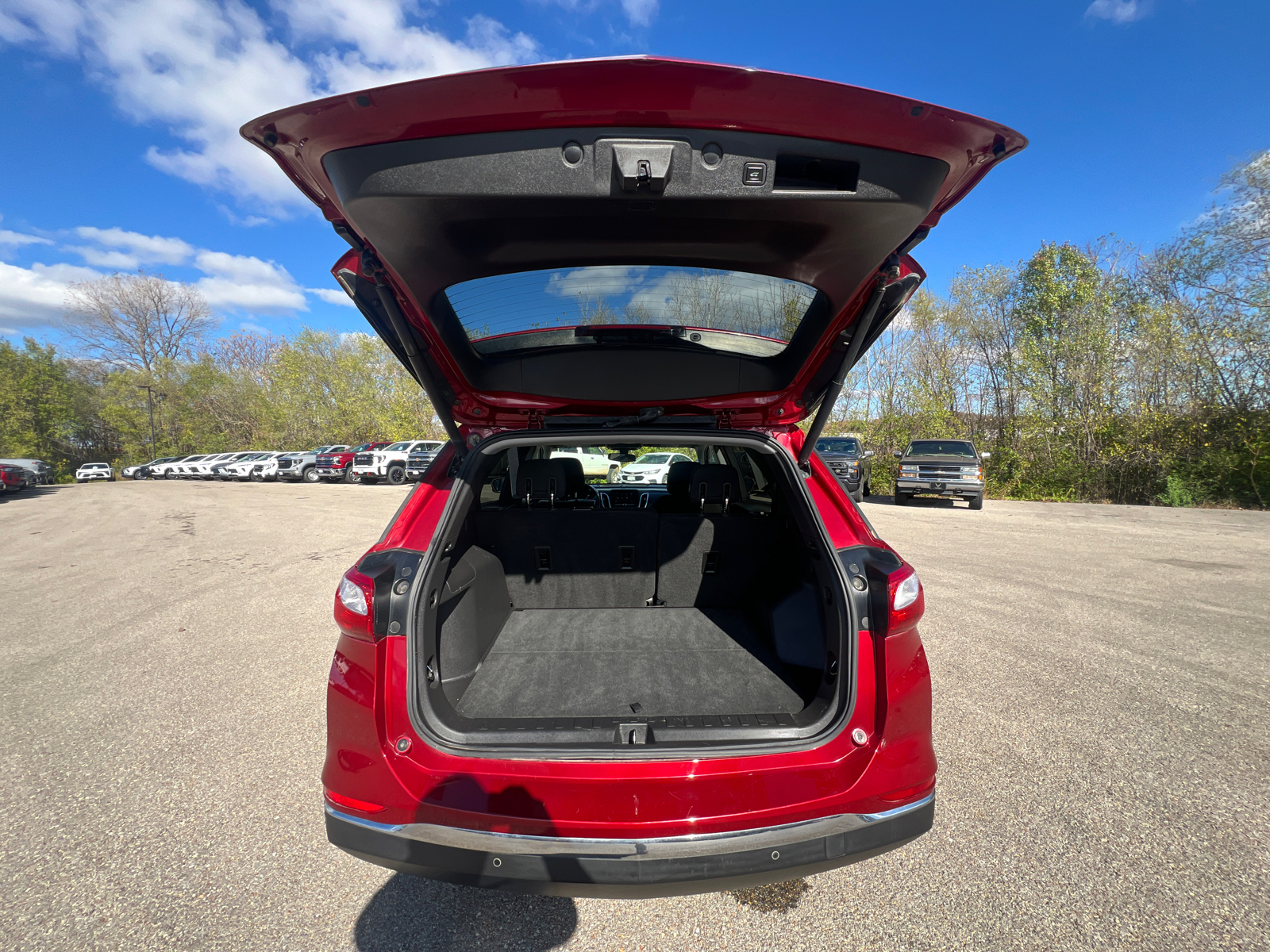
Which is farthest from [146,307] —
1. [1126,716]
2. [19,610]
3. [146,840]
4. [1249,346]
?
[1249,346]

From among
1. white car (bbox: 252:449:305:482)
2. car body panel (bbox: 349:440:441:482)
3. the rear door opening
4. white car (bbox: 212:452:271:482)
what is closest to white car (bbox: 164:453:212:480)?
white car (bbox: 212:452:271:482)

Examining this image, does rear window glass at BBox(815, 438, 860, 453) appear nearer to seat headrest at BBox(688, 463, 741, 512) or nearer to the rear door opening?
the rear door opening

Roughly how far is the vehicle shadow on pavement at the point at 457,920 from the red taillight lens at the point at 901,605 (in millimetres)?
1294

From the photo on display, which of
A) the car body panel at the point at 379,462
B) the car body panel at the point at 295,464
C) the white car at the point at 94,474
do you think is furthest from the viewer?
the white car at the point at 94,474

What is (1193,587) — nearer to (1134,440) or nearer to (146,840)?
(146,840)

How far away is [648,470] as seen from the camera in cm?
1709

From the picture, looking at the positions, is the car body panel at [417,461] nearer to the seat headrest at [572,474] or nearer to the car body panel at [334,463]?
the car body panel at [334,463]

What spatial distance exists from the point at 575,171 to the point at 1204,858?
295 centimetres

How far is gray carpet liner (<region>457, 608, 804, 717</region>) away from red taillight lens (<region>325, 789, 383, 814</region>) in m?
0.46

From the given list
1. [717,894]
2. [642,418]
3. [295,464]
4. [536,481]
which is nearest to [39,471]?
[295,464]

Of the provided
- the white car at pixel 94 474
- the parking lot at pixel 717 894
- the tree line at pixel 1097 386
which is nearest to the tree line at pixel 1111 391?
the tree line at pixel 1097 386

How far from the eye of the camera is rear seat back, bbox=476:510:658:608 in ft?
9.59

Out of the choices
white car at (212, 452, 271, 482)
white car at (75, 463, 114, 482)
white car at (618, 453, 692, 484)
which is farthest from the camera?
white car at (75, 463, 114, 482)

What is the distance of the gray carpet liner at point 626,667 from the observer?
6.28 feet
